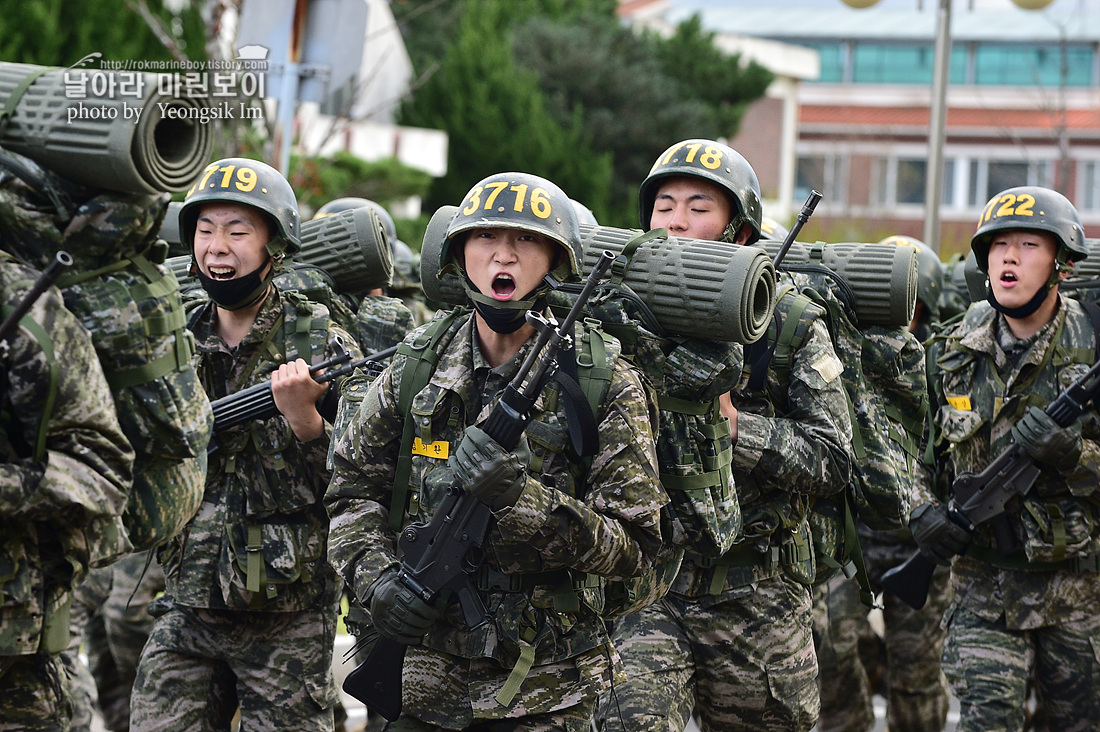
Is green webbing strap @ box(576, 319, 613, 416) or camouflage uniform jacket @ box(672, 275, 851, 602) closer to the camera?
green webbing strap @ box(576, 319, 613, 416)

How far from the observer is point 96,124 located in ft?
12.3

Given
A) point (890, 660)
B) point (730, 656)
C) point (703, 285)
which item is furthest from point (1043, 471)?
point (703, 285)

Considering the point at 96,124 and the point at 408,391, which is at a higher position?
the point at 96,124

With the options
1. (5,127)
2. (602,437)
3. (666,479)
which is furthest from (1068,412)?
(5,127)

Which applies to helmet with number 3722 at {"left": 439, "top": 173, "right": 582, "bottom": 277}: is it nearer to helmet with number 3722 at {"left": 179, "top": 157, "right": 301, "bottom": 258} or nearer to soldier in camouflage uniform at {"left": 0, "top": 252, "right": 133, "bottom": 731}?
soldier in camouflage uniform at {"left": 0, "top": 252, "right": 133, "bottom": 731}

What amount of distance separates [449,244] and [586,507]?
96cm

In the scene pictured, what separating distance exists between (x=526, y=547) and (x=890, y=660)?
456 cm

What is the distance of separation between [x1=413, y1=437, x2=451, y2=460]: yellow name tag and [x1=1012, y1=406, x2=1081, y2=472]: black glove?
2966 mm

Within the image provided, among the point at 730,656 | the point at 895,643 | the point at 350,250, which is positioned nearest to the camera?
the point at 730,656

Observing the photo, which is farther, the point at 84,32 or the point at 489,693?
the point at 84,32

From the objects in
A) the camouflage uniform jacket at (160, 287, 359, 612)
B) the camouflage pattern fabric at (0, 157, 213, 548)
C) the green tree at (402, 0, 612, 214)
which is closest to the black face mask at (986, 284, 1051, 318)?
the camouflage uniform jacket at (160, 287, 359, 612)

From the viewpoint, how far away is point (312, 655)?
530 cm

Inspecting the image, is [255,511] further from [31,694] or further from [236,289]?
[31,694]

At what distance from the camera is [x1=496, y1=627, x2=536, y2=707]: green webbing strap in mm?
3836
